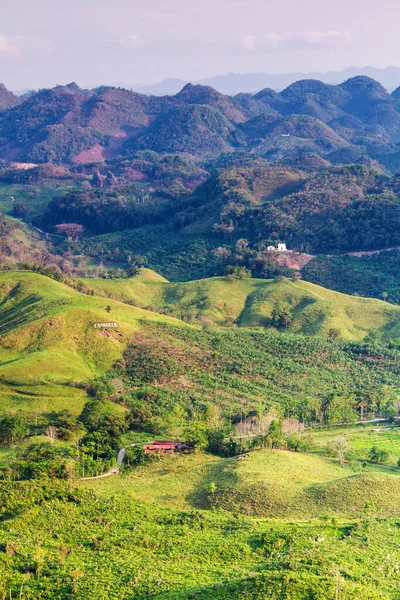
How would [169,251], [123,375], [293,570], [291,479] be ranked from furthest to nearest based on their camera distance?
1. [169,251]
2. [123,375]
3. [291,479]
4. [293,570]

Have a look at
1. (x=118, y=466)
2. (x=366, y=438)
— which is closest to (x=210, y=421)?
(x=118, y=466)

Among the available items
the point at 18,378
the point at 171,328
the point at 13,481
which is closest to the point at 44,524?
the point at 13,481

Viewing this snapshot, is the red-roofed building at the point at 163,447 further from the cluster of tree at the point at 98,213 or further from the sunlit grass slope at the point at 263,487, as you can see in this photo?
the cluster of tree at the point at 98,213

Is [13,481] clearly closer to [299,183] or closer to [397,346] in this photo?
[397,346]

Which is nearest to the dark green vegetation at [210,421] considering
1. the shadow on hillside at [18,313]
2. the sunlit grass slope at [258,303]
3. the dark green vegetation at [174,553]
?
the dark green vegetation at [174,553]

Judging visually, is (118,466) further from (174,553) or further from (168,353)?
(168,353)

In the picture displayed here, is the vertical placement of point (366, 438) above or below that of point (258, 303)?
below
